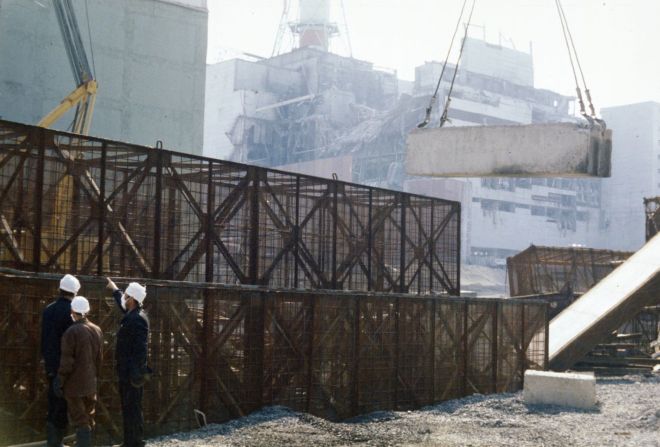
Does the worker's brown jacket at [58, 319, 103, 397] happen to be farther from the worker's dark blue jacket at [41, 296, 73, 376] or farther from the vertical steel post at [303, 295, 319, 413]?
the vertical steel post at [303, 295, 319, 413]

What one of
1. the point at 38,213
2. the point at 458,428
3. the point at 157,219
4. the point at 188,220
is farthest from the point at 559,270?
the point at 38,213

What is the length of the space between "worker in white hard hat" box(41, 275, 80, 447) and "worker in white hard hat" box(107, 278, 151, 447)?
0.58m

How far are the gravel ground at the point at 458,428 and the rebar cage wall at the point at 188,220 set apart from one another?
9.28ft

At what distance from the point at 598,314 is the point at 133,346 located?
1415cm

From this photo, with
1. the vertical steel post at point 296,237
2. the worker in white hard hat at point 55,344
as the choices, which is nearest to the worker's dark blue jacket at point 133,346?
the worker in white hard hat at point 55,344

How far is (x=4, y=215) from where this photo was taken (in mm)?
11758

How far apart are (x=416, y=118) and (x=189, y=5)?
57865mm

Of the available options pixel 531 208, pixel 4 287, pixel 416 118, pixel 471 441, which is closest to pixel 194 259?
pixel 4 287

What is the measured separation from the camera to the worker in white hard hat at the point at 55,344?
9203 mm

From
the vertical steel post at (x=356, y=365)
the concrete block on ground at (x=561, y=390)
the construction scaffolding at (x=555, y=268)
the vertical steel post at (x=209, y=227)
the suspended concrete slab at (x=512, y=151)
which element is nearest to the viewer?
the vertical steel post at (x=209, y=227)

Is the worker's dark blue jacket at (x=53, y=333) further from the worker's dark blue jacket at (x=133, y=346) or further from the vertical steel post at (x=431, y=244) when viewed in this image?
→ the vertical steel post at (x=431, y=244)

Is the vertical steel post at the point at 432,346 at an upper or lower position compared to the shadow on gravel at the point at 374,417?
upper

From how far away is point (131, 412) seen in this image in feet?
30.9

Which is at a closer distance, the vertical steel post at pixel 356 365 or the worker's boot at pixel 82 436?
Result: the worker's boot at pixel 82 436
